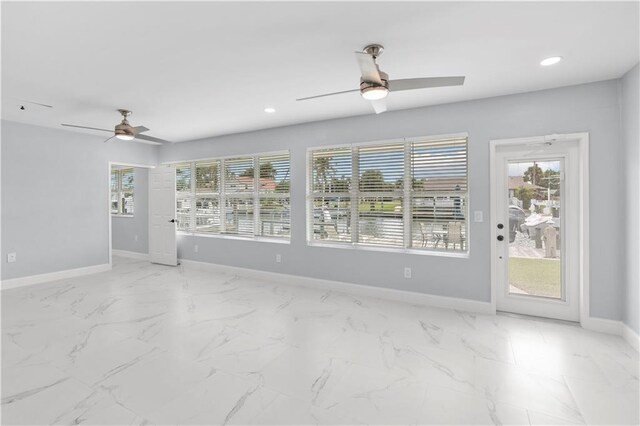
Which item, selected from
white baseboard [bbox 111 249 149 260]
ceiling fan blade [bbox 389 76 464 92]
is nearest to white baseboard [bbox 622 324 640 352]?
ceiling fan blade [bbox 389 76 464 92]

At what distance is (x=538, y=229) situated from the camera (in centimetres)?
367

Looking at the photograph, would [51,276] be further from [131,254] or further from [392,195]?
[392,195]

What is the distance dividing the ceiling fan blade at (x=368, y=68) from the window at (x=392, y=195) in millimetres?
2001

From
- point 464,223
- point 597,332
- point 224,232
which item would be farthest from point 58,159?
point 597,332

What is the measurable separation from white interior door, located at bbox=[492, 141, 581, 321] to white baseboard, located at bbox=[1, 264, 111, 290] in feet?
22.3

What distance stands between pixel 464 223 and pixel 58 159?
6.66 meters

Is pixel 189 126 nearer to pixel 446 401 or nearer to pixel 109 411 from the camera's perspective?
pixel 109 411

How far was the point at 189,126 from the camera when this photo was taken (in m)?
5.11

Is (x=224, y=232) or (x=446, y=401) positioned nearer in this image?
(x=446, y=401)

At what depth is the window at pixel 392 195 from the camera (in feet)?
13.3

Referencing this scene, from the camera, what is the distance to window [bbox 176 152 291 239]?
5402 mm

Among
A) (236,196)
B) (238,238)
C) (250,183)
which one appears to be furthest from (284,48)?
(238,238)

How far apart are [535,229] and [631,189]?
0.93m

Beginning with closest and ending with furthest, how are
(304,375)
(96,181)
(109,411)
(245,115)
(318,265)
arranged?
(109,411) < (304,375) < (245,115) < (318,265) < (96,181)
